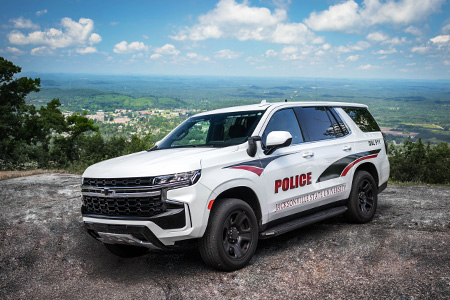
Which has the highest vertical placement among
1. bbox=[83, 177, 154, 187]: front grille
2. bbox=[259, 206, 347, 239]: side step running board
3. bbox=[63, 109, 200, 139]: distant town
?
bbox=[83, 177, 154, 187]: front grille

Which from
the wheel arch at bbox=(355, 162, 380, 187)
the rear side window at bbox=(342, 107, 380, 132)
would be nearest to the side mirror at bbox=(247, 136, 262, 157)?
the rear side window at bbox=(342, 107, 380, 132)

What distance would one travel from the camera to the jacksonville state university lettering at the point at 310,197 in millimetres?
5183

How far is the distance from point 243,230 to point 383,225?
2826mm

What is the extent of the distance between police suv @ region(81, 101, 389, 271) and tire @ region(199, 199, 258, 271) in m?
0.01

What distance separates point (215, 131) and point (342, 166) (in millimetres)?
2050

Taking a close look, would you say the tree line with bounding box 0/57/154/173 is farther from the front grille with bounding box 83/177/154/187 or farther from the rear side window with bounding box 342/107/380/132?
the front grille with bounding box 83/177/154/187

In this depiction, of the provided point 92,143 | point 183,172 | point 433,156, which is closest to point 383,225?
point 183,172

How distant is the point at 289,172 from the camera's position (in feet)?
17.3

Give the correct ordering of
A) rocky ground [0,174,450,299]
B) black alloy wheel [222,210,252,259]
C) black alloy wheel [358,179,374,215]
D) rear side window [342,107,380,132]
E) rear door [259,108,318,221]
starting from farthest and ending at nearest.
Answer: rear side window [342,107,380,132]
black alloy wheel [358,179,374,215]
rear door [259,108,318,221]
black alloy wheel [222,210,252,259]
rocky ground [0,174,450,299]

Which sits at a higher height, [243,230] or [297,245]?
[243,230]

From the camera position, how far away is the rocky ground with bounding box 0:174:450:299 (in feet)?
13.5

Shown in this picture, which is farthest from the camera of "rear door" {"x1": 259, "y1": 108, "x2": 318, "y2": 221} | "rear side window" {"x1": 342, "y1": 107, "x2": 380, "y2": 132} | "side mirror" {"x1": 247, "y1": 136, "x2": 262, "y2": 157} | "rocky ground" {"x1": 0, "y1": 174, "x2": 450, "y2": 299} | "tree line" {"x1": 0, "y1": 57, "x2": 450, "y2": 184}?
"tree line" {"x1": 0, "y1": 57, "x2": 450, "y2": 184}

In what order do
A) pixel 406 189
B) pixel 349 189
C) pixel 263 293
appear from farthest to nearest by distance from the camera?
pixel 406 189 < pixel 349 189 < pixel 263 293

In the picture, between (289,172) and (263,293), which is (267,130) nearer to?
(289,172)
